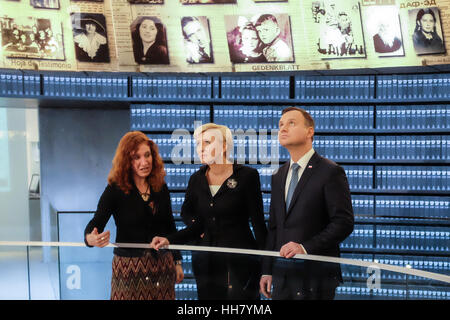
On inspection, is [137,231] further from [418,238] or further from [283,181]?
[418,238]

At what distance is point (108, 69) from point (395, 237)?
2.74m

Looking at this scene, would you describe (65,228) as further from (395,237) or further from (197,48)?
(395,237)

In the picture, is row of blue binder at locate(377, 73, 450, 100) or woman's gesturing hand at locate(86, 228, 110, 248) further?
row of blue binder at locate(377, 73, 450, 100)

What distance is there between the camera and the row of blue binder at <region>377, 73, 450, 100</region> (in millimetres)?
4227

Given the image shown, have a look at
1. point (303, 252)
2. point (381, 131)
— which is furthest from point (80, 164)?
point (303, 252)

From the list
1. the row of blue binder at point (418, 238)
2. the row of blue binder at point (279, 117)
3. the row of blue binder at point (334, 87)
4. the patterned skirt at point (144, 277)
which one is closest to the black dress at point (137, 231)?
the patterned skirt at point (144, 277)

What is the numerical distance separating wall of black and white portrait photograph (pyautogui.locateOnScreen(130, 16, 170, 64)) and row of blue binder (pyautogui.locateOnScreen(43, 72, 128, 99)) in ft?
2.26

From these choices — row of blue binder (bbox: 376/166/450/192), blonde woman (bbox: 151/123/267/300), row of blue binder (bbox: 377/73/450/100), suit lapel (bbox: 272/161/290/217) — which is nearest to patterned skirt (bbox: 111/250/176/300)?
blonde woman (bbox: 151/123/267/300)

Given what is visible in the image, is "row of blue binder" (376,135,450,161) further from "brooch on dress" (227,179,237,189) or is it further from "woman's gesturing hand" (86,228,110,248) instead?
"woman's gesturing hand" (86,228,110,248)

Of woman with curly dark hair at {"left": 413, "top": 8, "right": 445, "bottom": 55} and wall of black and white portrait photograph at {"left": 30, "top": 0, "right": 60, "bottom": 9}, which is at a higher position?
wall of black and white portrait photograph at {"left": 30, "top": 0, "right": 60, "bottom": 9}

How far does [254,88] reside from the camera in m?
4.45

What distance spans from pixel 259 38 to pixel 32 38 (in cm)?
169

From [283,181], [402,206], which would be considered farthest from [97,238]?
[402,206]

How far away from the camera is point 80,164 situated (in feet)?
16.8
